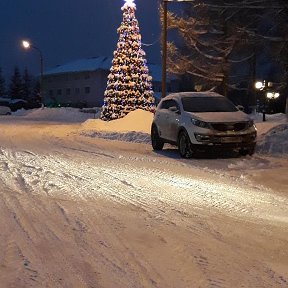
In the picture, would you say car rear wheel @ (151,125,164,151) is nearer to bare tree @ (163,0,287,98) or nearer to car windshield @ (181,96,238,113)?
car windshield @ (181,96,238,113)

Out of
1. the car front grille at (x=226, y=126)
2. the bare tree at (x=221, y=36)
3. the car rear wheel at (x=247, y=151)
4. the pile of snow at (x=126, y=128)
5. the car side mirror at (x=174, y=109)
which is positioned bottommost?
the pile of snow at (x=126, y=128)

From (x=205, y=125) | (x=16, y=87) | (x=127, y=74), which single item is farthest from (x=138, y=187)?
(x=16, y=87)

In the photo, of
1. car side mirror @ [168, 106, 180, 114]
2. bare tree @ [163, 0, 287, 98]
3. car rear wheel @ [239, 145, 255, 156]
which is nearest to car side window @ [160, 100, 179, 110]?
car side mirror @ [168, 106, 180, 114]

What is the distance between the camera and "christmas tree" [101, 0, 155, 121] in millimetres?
29109

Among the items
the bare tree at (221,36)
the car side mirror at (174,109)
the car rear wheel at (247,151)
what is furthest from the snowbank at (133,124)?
the car rear wheel at (247,151)

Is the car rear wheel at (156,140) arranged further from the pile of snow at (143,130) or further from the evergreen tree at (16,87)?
the evergreen tree at (16,87)

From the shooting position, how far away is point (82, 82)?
290 ft

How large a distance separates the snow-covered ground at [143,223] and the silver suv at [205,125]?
607 mm

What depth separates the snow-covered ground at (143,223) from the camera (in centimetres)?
502

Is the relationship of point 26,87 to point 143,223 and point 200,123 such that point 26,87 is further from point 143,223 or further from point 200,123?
point 143,223

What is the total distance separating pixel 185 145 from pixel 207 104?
1.70 m

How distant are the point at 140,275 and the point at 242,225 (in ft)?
7.74

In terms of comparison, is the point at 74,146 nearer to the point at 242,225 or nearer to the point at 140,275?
the point at 242,225

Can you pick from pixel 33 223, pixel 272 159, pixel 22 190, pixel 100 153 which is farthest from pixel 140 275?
pixel 100 153
